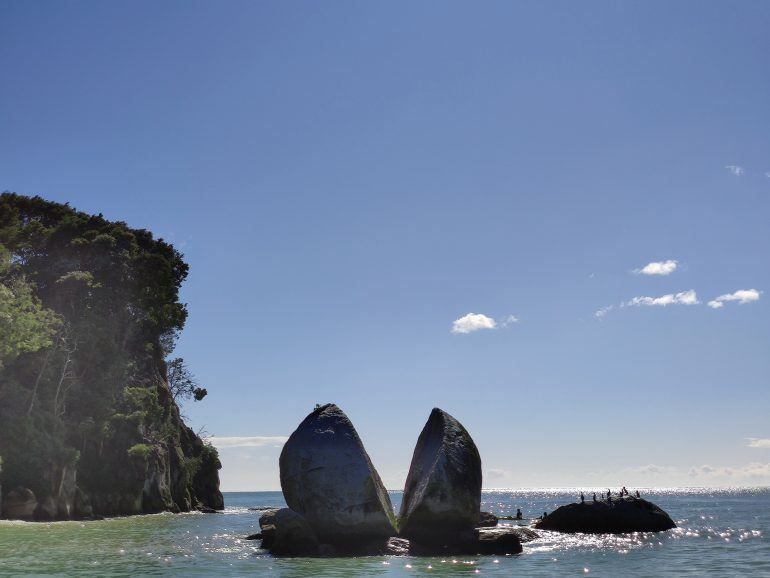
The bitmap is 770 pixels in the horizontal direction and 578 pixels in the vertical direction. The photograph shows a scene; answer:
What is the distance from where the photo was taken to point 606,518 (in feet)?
148

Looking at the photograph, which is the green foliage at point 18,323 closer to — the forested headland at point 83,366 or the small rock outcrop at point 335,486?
the forested headland at point 83,366

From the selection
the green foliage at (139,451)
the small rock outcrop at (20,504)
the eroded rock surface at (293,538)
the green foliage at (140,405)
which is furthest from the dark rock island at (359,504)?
the green foliage at (139,451)

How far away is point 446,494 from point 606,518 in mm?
19907

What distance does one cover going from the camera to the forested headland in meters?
47.6

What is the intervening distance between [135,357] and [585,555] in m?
53.6

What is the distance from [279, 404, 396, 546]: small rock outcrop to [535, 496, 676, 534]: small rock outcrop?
18643 mm

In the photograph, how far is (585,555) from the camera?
30922 millimetres

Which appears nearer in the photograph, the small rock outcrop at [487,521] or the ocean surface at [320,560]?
the ocean surface at [320,560]

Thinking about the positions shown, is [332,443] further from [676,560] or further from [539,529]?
[539,529]

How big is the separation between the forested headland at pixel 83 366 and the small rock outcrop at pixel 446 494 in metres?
28.7

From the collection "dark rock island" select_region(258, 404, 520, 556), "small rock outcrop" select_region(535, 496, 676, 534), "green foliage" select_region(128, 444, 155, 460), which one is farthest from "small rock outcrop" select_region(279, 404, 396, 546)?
"green foliage" select_region(128, 444, 155, 460)

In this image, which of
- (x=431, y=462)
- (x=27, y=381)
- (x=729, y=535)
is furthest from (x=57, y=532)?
(x=729, y=535)

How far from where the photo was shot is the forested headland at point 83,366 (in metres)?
47.6

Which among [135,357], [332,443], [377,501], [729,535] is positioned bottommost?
[729,535]
